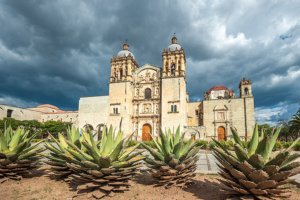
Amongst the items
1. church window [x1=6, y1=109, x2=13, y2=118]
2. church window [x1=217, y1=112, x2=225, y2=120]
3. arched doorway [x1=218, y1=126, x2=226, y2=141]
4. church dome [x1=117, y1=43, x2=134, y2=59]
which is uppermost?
church dome [x1=117, y1=43, x2=134, y2=59]

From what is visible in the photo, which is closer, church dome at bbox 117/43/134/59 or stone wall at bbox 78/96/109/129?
stone wall at bbox 78/96/109/129

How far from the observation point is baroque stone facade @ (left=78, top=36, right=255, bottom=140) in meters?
27.7

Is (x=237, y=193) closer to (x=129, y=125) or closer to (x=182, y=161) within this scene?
(x=182, y=161)

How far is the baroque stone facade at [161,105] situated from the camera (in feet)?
91.0

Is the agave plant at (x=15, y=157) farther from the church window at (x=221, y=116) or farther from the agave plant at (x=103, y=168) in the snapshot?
the church window at (x=221, y=116)

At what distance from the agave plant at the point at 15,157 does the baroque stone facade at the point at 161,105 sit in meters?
23.3

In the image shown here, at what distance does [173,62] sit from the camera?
29.6m

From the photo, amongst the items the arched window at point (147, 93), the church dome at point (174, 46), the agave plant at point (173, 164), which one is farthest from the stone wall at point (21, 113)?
the agave plant at point (173, 164)

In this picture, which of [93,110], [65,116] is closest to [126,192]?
[93,110]

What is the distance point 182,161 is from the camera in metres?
3.22

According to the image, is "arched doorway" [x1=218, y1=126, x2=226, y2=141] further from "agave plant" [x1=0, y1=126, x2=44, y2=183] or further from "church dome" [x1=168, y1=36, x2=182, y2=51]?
"agave plant" [x1=0, y1=126, x2=44, y2=183]

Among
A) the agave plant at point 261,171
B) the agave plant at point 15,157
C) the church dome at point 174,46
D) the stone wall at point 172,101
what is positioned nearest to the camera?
the agave plant at point 261,171

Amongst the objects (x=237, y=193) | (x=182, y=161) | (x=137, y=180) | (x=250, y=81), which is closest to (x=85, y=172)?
(x=137, y=180)

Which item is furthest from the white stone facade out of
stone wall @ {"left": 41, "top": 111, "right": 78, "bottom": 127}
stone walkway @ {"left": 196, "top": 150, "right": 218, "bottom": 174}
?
stone walkway @ {"left": 196, "top": 150, "right": 218, "bottom": 174}
